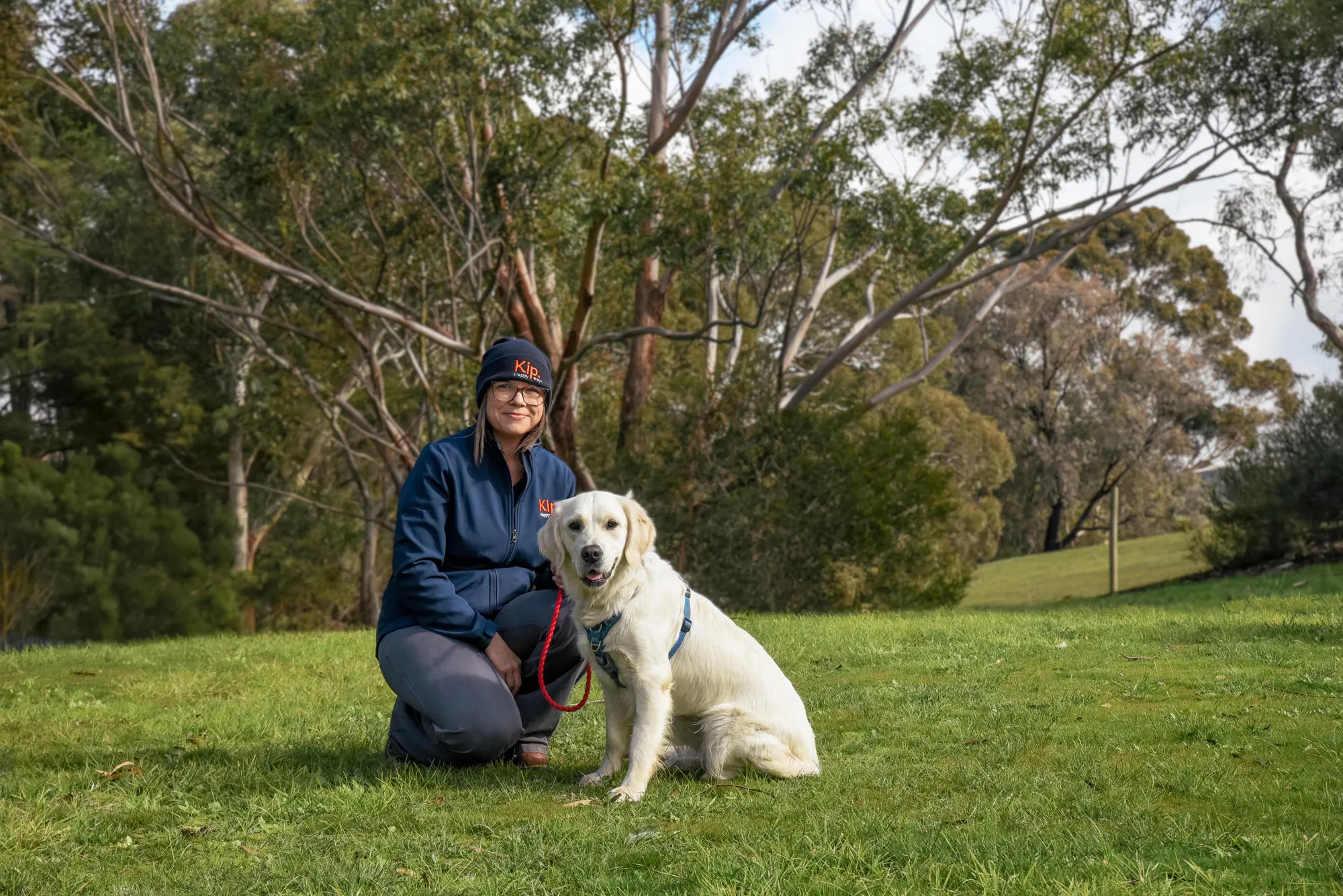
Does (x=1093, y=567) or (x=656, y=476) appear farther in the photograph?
(x=1093, y=567)

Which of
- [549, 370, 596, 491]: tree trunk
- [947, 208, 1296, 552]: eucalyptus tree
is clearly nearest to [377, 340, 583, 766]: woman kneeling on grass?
[549, 370, 596, 491]: tree trunk

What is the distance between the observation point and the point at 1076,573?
29062 millimetres

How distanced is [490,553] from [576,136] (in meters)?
12.1

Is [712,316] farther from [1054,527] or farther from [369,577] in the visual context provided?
[1054,527]

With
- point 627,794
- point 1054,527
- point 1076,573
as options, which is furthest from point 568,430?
point 1054,527

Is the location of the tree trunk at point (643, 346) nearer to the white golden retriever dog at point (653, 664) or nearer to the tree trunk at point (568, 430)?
the tree trunk at point (568, 430)

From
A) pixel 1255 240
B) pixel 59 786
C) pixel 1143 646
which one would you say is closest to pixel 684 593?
pixel 59 786

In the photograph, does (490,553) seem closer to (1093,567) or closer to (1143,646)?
(1143,646)

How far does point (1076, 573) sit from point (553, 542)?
26.6 meters

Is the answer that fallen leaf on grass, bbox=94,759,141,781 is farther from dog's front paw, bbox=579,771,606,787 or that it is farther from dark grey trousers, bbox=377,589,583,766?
dog's front paw, bbox=579,771,606,787

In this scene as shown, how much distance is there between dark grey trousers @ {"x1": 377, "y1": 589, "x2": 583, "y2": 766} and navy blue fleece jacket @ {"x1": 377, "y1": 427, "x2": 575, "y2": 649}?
9 cm

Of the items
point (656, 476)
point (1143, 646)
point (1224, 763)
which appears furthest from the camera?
point (656, 476)

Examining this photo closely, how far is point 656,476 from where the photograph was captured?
57.7 feet

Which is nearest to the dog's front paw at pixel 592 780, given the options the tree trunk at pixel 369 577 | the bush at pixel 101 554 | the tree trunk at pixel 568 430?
the tree trunk at pixel 568 430
